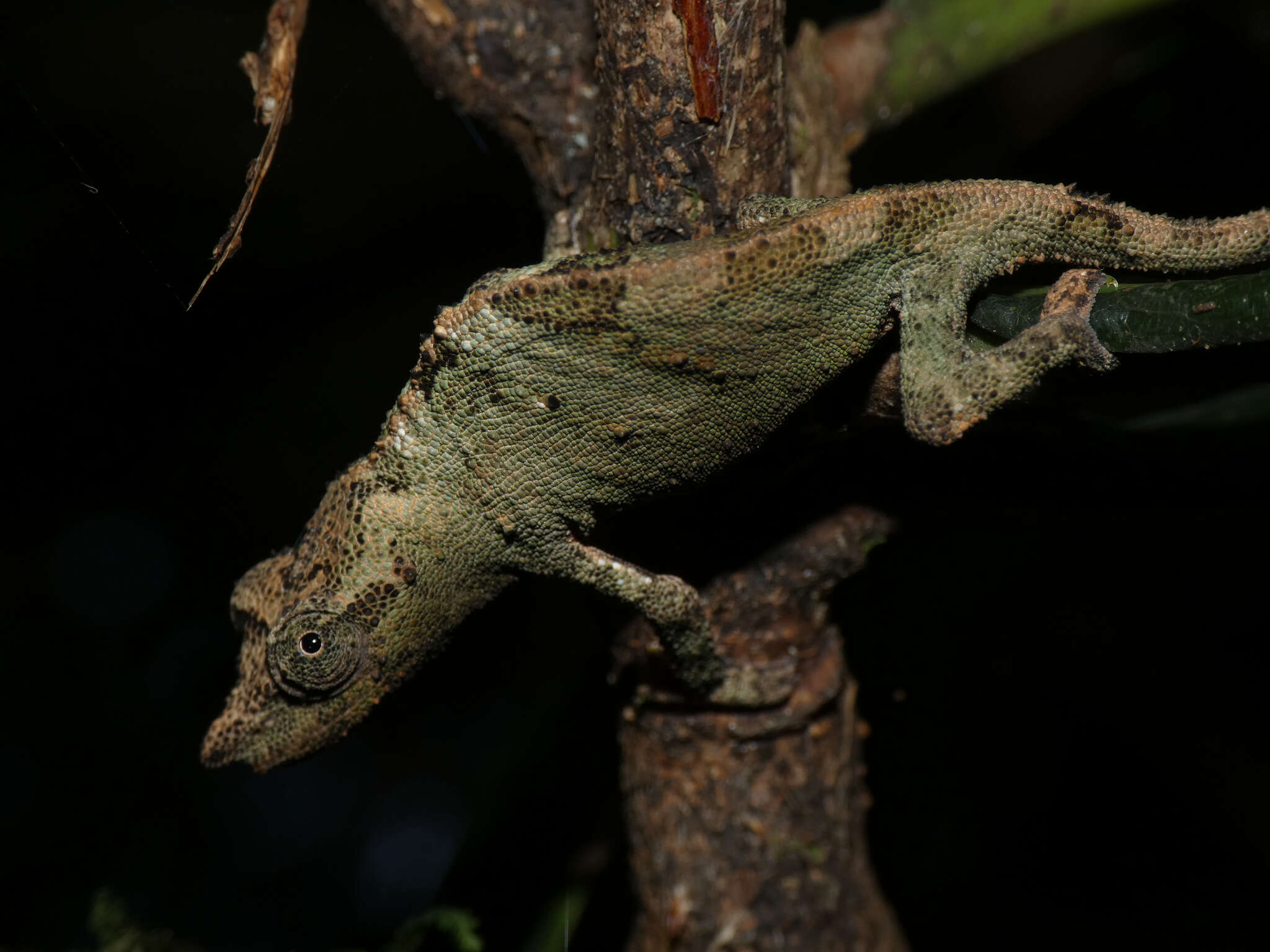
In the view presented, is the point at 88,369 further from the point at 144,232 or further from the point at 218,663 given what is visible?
the point at 218,663

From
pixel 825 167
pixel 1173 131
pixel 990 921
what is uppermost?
pixel 1173 131

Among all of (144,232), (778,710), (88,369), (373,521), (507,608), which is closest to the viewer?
(373,521)

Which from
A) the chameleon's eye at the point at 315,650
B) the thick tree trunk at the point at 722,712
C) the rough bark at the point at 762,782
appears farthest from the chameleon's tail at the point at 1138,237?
the chameleon's eye at the point at 315,650

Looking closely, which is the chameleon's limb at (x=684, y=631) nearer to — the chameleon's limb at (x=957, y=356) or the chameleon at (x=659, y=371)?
the chameleon at (x=659, y=371)

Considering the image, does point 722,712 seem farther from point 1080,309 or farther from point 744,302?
point 1080,309

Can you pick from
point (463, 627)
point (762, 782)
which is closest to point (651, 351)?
point (762, 782)

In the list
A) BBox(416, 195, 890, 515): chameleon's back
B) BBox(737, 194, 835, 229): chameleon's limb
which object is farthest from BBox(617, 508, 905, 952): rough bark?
BBox(737, 194, 835, 229): chameleon's limb

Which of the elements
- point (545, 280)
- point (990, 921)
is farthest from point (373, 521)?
point (990, 921)
